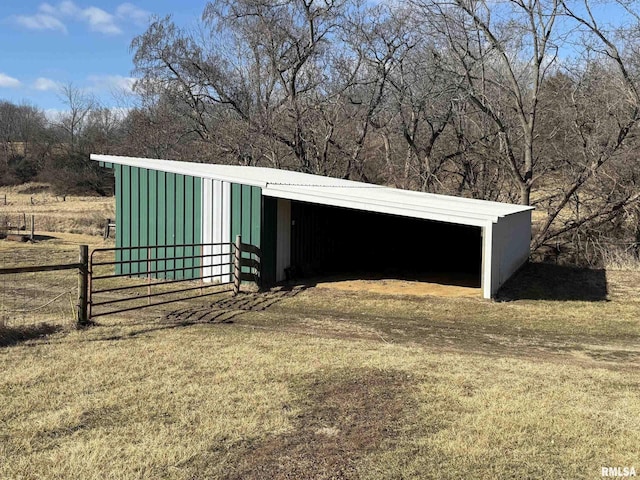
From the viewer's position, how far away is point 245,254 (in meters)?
11.9

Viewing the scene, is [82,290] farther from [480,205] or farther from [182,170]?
[480,205]

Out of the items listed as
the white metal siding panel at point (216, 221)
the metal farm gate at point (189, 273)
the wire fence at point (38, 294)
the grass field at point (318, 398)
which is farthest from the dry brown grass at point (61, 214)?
the grass field at point (318, 398)

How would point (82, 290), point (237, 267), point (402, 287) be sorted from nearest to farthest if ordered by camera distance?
point (82, 290)
point (237, 267)
point (402, 287)

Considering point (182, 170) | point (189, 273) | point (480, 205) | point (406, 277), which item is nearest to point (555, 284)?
point (480, 205)

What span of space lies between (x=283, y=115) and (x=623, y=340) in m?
18.5

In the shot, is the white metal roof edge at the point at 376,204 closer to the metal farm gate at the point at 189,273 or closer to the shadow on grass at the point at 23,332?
the metal farm gate at the point at 189,273

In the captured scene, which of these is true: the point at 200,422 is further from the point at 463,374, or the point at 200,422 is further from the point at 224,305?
the point at 224,305

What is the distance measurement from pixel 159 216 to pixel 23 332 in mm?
5947

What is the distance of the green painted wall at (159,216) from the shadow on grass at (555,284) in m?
6.62

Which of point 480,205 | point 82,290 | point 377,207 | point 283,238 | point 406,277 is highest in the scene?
point 480,205

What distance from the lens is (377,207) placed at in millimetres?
10961

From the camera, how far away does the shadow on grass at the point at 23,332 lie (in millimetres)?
7073

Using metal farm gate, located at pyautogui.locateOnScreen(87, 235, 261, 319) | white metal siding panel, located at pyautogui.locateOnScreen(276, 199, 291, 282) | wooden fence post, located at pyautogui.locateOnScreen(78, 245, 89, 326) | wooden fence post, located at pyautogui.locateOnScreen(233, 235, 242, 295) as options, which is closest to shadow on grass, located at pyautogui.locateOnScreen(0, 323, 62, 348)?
wooden fence post, located at pyautogui.locateOnScreen(78, 245, 89, 326)

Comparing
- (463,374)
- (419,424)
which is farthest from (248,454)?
(463,374)
